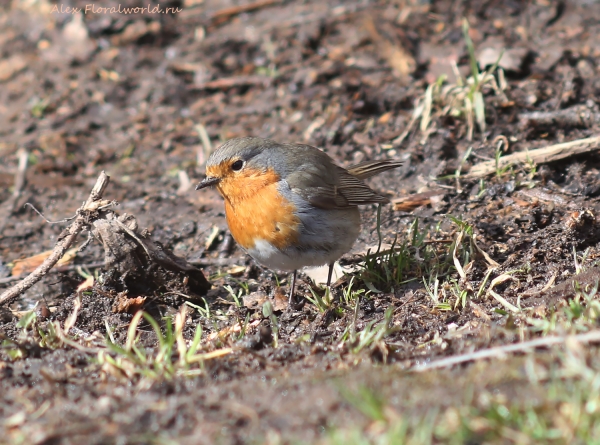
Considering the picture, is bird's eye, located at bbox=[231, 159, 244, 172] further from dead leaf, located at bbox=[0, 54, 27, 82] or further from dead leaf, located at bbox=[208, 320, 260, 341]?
dead leaf, located at bbox=[0, 54, 27, 82]

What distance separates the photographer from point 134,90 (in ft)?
25.5

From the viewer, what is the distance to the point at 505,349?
9.04 feet

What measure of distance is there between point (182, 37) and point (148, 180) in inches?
101

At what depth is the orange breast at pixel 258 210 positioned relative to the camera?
433 cm

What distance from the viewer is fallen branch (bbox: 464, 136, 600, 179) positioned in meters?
5.13

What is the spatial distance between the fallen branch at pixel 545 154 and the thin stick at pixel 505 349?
268 centimetres

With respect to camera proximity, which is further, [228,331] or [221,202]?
[221,202]

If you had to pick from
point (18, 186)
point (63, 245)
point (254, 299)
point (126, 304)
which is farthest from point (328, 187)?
point (18, 186)

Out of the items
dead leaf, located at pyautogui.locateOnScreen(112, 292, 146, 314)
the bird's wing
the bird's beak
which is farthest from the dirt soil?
the bird's beak

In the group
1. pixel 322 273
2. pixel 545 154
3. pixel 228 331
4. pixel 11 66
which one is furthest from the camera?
pixel 11 66

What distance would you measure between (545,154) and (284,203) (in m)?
2.14

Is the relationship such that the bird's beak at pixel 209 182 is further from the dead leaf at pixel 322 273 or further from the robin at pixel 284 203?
the dead leaf at pixel 322 273

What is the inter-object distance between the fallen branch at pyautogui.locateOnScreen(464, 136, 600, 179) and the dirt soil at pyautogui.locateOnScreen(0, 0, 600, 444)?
83 mm

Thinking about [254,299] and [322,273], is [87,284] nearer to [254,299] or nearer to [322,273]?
[254,299]
